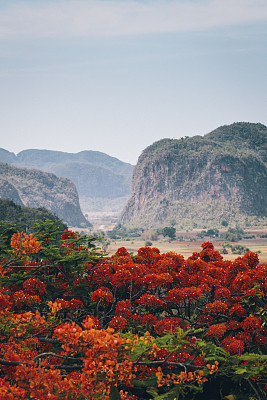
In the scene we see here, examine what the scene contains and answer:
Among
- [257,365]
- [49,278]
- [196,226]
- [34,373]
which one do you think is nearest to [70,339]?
[34,373]

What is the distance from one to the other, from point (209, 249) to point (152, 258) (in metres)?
1.20

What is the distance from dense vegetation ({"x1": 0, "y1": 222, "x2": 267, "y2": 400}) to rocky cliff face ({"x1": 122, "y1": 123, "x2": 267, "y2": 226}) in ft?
478

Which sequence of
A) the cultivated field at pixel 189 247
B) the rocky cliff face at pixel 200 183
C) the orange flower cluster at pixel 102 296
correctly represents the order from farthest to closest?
1. the rocky cliff face at pixel 200 183
2. the cultivated field at pixel 189 247
3. the orange flower cluster at pixel 102 296

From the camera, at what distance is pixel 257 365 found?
6109mm

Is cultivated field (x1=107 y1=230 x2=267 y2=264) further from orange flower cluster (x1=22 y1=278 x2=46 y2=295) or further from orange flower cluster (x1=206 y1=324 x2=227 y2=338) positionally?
orange flower cluster (x1=206 y1=324 x2=227 y2=338)

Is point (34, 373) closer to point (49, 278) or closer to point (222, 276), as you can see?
point (49, 278)

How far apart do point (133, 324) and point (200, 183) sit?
172445 millimetres

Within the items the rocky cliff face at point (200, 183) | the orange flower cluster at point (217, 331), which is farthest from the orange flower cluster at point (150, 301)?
the rocky cliff face at point (200, 183)

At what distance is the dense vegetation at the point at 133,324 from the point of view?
5027 mm

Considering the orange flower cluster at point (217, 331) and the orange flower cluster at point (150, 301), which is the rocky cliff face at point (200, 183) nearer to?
the orange flower cluster at point (150, 301)

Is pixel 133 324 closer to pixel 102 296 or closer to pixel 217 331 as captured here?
pixel 102 296

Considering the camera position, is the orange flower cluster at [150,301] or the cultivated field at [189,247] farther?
the cultivated field at [189,247]

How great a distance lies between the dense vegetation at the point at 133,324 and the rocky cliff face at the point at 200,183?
478ft

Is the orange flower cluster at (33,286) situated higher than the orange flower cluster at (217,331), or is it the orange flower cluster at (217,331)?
the orange flower cluster at (33,286)
